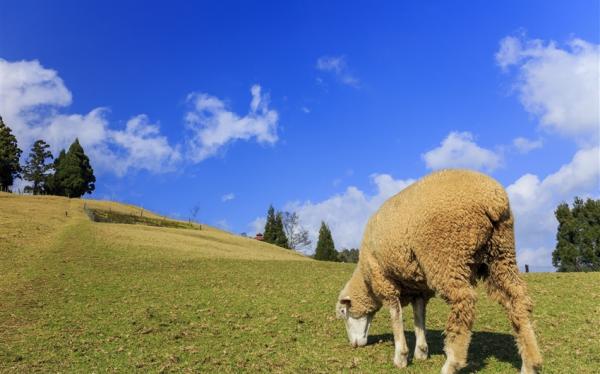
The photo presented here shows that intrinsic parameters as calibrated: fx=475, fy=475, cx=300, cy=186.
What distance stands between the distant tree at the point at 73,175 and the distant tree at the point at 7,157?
8.03m

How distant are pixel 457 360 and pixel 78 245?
35.9 meters

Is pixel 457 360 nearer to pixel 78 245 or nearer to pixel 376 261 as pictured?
pixel 376 261

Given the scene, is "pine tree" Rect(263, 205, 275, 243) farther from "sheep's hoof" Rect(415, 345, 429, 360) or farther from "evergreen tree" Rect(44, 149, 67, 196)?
"sheep's hoof" Rect(415, 345, 429, 360)

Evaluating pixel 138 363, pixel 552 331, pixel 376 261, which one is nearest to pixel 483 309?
pixel 552 331

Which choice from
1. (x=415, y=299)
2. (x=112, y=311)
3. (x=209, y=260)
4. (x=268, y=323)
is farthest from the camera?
(x=209, y=260)

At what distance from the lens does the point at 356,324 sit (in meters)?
11.2

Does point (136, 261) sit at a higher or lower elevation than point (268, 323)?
higher

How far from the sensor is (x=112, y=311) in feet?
57.6

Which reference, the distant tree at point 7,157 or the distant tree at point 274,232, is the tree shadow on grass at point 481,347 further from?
the distant tree at point 7,157

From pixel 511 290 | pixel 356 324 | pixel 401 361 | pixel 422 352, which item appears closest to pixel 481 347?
pixel 422 352

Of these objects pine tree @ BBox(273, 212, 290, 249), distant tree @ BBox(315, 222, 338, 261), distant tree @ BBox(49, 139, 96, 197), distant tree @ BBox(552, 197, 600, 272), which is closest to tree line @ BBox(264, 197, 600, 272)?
distant tree @ BBox(552, 197, 600, 272)

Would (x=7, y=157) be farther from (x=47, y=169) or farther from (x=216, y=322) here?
(x=216, y=322)

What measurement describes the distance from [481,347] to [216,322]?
8436 millimetres

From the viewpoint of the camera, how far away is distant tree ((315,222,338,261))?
7094 cm
